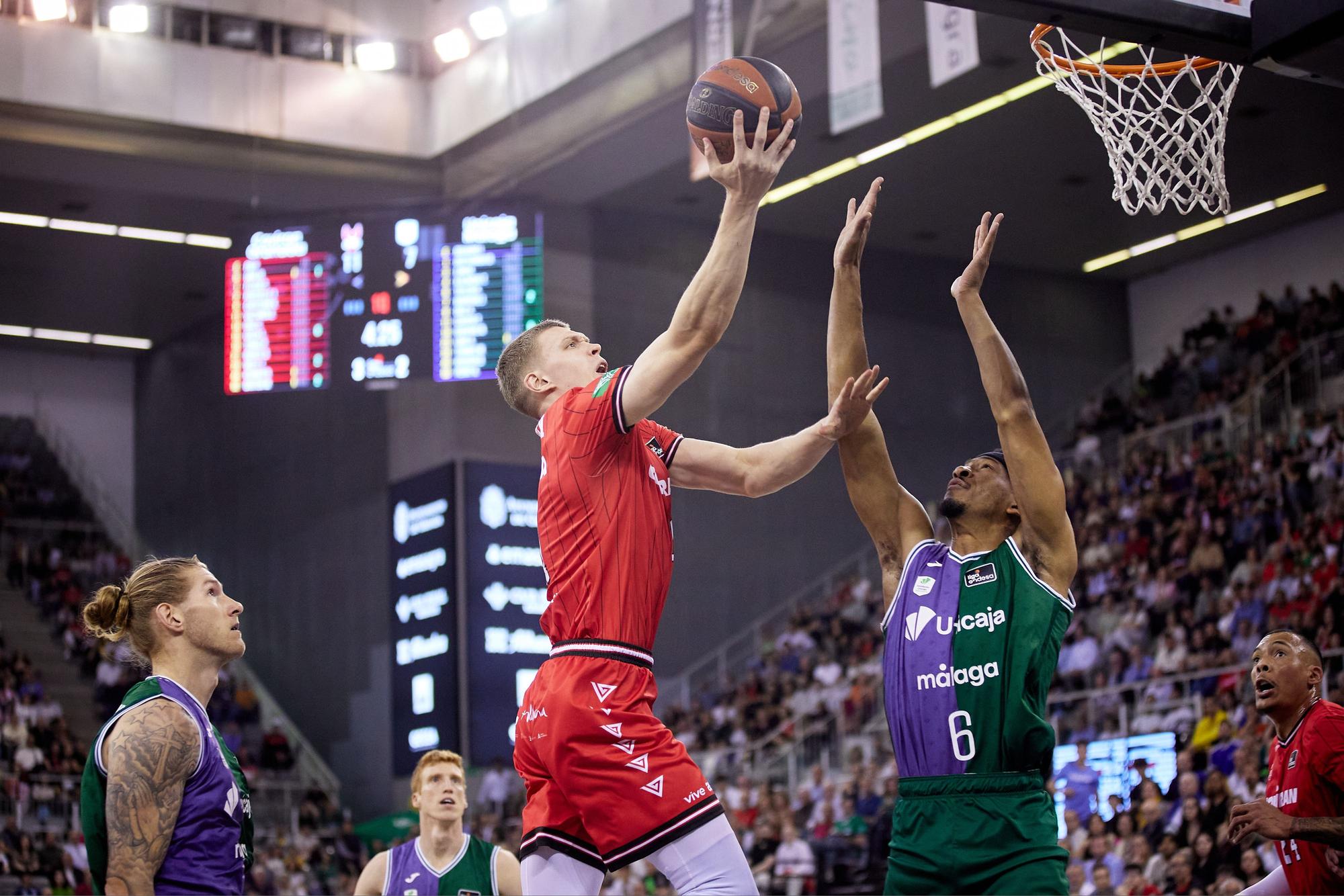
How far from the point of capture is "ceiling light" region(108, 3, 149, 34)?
18.2 m

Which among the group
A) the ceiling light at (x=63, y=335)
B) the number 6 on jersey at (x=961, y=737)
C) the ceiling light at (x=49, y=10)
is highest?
the ceiling light at (x=49, y=10)

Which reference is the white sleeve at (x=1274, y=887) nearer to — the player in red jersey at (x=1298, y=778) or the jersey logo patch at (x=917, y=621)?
the player in red jersey at (x=1298, y=778)

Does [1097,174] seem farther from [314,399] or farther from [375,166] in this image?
[314,399]

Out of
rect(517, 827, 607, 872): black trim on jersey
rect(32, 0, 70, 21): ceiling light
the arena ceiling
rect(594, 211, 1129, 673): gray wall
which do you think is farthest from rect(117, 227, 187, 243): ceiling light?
rect(517, 827, 607, 872): black trim on jersey

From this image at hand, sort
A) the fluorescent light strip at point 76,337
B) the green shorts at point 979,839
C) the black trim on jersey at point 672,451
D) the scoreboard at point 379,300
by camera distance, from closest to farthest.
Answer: the green shorts at point 979,839, the black trim on jersey at point 672,451, the scoreboard at point 379,300, the fluorescent light strip at point 76,337

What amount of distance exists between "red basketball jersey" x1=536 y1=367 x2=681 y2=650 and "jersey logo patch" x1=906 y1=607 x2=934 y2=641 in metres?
0.86

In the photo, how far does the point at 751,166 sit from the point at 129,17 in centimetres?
1597

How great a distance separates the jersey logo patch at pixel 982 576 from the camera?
486cm

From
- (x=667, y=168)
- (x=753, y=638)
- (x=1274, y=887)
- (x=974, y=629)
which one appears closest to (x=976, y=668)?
(x=974, y=629)

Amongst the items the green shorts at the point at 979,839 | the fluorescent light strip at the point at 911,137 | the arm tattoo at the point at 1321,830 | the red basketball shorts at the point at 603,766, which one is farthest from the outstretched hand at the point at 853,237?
the fluorescent light strip at the point at 911,137

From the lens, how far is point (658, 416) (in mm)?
21938

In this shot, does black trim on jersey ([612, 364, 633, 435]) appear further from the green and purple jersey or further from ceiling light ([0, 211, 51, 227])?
ceiling light ([0, 211, 51, 227])

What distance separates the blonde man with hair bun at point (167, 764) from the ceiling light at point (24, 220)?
18.3m

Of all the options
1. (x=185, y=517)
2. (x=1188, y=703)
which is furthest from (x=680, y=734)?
(x=185, y=517)
